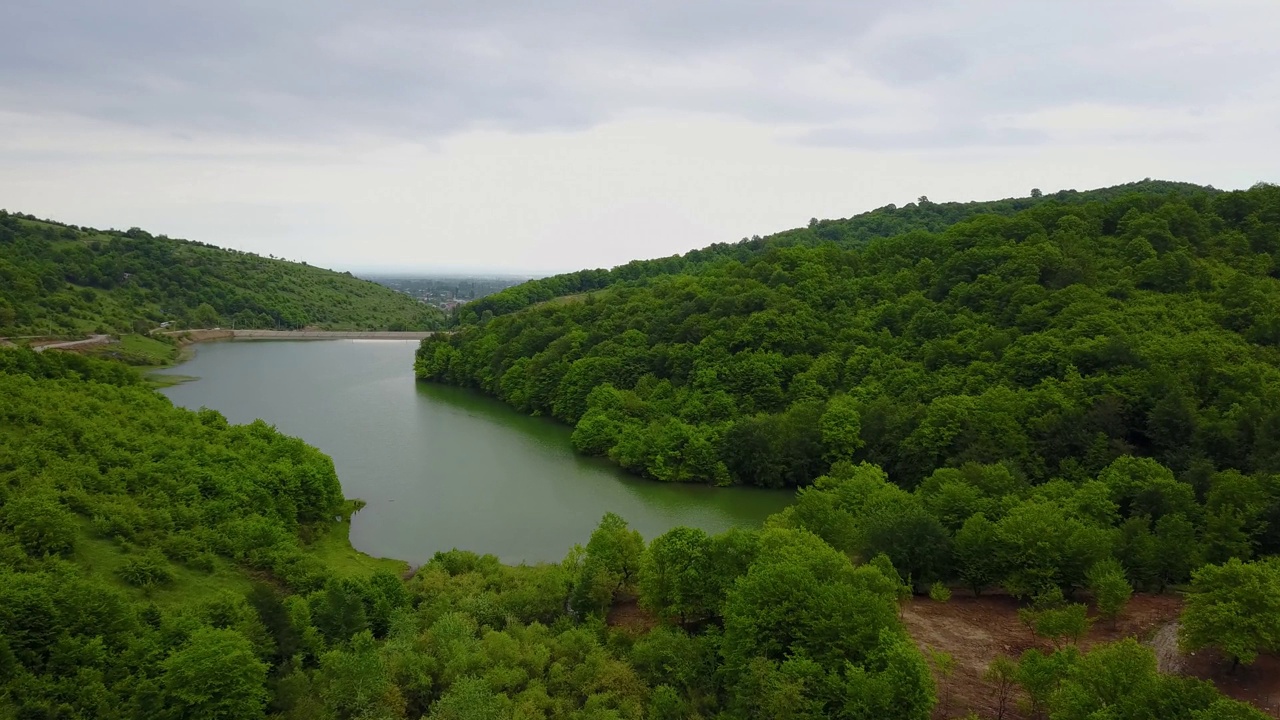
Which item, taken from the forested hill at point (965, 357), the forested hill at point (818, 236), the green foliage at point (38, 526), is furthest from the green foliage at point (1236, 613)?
the forested hill at point (818, 236)

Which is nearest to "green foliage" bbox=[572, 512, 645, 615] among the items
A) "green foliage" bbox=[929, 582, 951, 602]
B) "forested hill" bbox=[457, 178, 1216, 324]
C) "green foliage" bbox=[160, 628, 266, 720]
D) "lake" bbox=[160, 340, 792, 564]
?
"lake" bbox=[160, 340, 792, 564]

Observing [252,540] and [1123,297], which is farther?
[1123,297]

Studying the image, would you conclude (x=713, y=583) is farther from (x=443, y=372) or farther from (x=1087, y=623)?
(x=443, y=372)

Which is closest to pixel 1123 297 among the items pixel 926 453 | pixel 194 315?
pixel 926 453

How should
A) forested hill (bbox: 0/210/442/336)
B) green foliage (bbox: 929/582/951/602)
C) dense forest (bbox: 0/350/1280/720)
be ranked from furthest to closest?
forested hill (bbox: 0/210/442/336)
green foliage (bbox: 929/582/951/602)
dense forest (bbox: 0/350/1280/720)

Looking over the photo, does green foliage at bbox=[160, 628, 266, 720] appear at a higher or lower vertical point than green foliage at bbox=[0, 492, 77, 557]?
lower

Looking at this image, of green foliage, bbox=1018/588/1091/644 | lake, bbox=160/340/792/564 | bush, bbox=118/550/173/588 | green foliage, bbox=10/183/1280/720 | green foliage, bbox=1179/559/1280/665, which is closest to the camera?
green foliage, bbox=1179/559/1280/665

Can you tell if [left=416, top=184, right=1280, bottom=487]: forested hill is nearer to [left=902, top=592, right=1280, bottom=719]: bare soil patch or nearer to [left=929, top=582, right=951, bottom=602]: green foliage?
[left=902, top=592, right=1280, bottom=719]: bare soil patch
